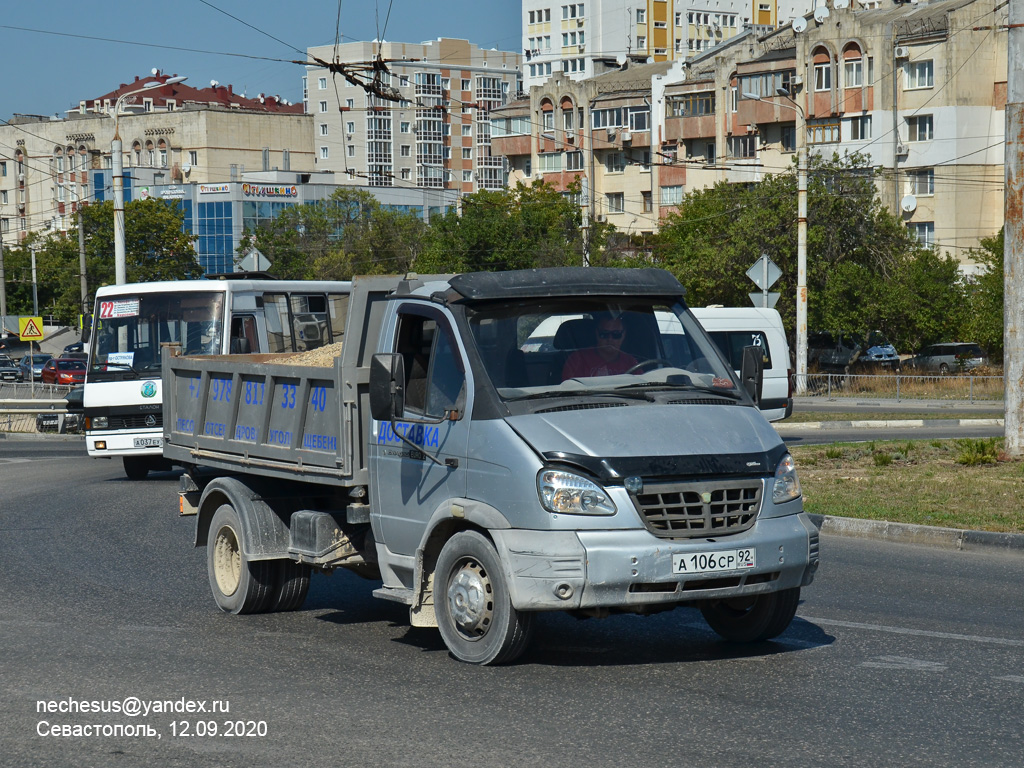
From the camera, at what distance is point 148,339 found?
19703 millimetres

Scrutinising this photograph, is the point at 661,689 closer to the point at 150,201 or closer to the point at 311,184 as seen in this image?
the point at 150,201

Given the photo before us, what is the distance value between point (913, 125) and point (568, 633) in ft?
226

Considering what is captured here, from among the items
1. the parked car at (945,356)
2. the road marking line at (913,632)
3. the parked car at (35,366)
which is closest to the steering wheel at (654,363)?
the road marking line at (913,632)

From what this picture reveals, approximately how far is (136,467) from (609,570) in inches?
608

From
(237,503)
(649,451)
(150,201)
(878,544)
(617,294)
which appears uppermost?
(150,201)

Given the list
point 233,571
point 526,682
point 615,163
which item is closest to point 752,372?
point 526,682

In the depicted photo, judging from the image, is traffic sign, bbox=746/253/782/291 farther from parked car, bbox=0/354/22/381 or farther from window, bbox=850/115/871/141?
parked car, bbox=0/354/22/381

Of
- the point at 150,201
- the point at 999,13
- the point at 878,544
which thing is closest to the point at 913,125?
the point at 999,13

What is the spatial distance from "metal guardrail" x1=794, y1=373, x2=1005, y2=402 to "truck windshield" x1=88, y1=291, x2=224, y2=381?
25363 mm

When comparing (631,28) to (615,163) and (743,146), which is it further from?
(743,146)

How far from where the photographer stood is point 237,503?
9.13 meters

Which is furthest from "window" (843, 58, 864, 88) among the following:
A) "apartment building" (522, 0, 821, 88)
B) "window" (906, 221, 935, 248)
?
"apartment building" (522, 0, 821, 88)

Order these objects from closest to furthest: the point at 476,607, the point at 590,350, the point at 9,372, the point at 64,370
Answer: the point at 476,607
the point at 590,350
the point at 64,370
the point at 9,372

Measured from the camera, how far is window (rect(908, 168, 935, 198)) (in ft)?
233
